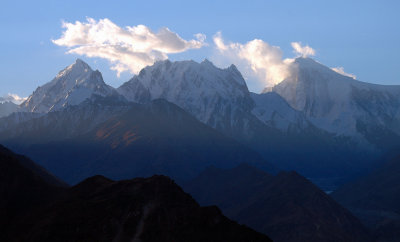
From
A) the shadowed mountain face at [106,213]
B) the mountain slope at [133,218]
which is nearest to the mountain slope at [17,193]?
the shadowed mountain face at [106,213]

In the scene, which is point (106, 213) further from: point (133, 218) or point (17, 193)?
point (17, 193)

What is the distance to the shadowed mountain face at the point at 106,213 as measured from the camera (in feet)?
511

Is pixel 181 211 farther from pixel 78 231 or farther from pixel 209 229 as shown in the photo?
pixel 78 231

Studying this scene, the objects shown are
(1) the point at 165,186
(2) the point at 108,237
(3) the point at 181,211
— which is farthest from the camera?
(1) the point at 165,186

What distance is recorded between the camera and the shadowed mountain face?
511 feet

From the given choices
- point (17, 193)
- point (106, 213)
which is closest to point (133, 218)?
point (106, 213)

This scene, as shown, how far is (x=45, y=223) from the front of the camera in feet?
530

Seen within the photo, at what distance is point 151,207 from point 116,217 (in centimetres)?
1021

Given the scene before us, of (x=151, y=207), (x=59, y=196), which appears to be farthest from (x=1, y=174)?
(x=151, y=207)

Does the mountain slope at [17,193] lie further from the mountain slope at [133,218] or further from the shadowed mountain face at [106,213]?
the mountain slope at [133,218]

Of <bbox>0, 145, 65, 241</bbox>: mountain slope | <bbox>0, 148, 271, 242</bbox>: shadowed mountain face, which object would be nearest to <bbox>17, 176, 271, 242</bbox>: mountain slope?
<bbox>0, 148, 271, 242</bbox>: shadowed mountain face

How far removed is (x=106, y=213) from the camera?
541ft

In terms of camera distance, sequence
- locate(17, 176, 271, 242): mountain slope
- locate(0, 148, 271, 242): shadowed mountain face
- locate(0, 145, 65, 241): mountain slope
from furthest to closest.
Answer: locate(0, 145, 65, 241): mountain slope → locate(0, 148, 271, 242): shadowed mountain face → locate(17, 176, 271, 242): mountain slope

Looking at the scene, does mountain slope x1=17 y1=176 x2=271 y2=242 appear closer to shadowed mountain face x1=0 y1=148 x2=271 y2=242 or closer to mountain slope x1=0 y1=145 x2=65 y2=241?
shadowed mountain face x1=0 y1=148 x2=271 y2=242
